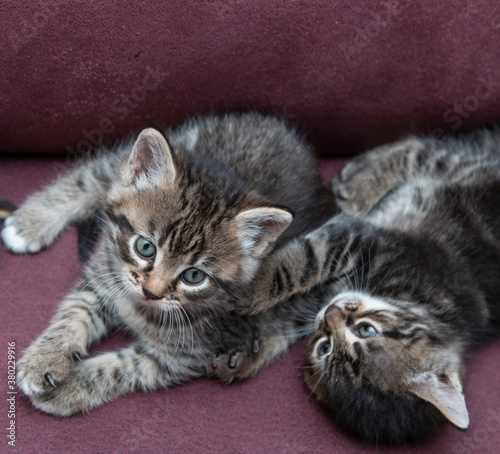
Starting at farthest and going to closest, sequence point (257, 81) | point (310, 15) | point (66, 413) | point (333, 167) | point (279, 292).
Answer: point (333, 167), point (257, 81), point (310, 15), point (279, 292), point (66, 413)

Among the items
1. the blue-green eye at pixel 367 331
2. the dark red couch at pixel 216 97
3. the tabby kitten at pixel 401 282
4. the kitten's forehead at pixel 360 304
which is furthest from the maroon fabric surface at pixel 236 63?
the blue-green eye at pixel 367 331

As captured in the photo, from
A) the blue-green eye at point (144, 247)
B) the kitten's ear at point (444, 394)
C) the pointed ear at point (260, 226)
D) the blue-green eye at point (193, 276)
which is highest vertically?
the pointed ear at point (260, 226)

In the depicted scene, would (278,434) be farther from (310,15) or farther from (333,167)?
(310,15)

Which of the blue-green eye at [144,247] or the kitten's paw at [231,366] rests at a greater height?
the blue-green eye at [144,247]

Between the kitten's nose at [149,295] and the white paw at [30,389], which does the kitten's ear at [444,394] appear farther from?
the white paw at [30,389]

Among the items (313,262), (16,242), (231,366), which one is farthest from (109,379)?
(313,262)

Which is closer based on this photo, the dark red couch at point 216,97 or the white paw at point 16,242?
the dark red couch at point 216,97

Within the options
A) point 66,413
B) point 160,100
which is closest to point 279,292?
point 66,413
